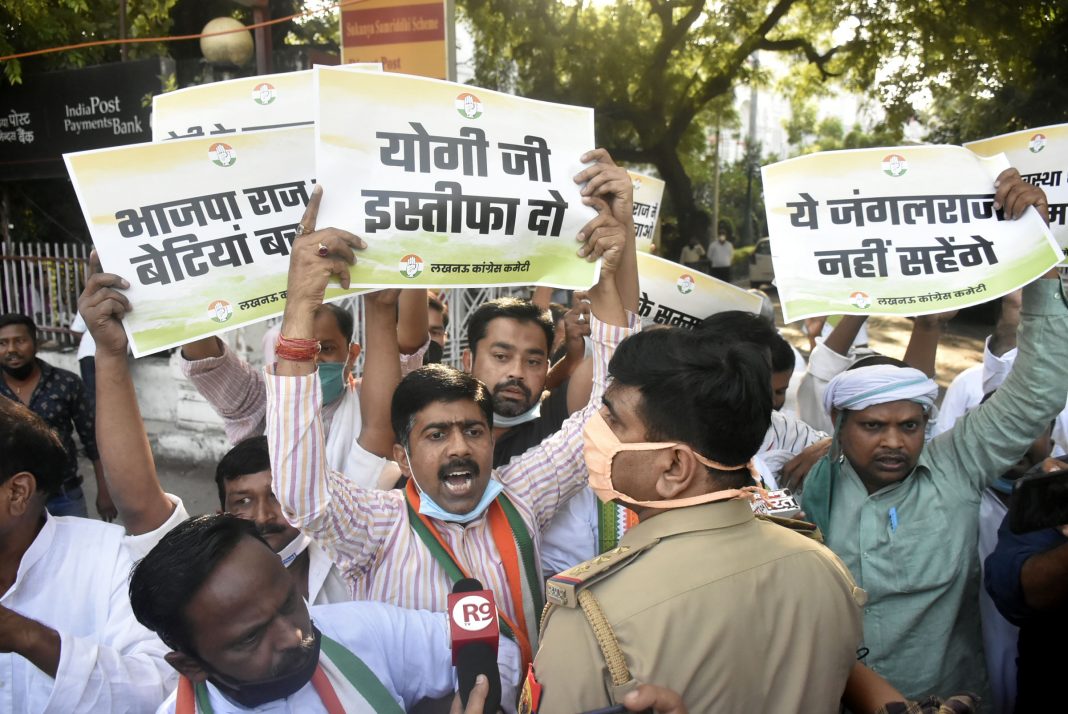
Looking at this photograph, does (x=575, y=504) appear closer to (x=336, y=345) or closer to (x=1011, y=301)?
(x=336, y=345)

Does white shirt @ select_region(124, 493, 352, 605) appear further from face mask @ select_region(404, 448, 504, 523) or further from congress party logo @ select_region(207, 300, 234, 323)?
congress party logo @ select_region(207, 300, 234, 323)

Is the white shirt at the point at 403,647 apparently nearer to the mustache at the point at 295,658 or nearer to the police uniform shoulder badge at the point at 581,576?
the mustache at the point at 295,658

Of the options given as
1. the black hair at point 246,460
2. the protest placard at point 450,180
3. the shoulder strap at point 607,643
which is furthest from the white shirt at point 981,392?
the black hair at point 246,460

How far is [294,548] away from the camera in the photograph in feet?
8.32

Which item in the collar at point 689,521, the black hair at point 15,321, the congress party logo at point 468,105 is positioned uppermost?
the congress party logo at point 468,105

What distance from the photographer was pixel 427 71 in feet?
21.5

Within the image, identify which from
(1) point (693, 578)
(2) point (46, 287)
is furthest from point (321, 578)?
(2) point (46, 287)

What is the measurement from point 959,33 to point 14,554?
13.5 metres

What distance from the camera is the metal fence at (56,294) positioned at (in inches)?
307

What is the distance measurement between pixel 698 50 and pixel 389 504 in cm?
1454

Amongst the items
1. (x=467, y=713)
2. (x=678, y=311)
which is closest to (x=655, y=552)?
(x=467, y=713)

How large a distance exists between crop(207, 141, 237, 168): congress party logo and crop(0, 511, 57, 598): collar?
3.56 ft

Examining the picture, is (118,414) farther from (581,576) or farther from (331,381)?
→ (581,576)

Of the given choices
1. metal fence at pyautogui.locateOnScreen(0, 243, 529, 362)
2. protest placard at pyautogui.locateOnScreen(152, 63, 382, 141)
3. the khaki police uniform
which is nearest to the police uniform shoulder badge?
the khaki police uniform
